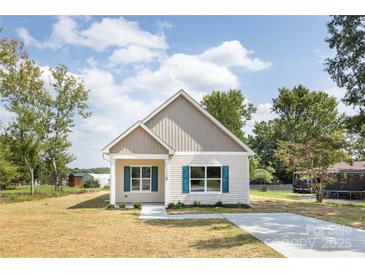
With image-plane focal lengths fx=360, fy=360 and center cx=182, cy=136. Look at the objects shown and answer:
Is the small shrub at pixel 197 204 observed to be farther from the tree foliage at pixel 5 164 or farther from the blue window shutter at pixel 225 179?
the tree foliage at pixel 5 164

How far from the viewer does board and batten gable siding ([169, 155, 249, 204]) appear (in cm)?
1872

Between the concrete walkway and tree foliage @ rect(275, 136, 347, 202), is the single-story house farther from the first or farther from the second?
the concrete walkway

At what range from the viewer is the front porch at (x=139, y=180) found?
1966cm

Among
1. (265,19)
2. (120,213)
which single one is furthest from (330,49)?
(120,213)

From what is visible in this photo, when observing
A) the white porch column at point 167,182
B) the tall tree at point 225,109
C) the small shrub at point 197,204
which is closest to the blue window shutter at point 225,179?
the small shrub at point 197,204

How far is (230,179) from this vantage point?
19.1m

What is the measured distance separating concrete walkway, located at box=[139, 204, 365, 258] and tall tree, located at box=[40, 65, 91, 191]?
21.2 metres

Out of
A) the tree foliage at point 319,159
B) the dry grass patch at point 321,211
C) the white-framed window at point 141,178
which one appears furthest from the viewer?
the tree foliage at point 319,159

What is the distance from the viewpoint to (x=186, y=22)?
12.0m

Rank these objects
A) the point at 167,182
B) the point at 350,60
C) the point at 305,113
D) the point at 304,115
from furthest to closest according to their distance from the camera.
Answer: the point at 304,115
the point at 305,113
the point at 350,60
the point at 167,182

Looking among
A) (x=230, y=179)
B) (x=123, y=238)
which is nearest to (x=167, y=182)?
(x=230, y=179)

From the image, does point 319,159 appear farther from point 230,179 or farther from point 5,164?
point 5,164

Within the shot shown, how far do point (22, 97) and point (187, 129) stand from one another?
18.5 m
